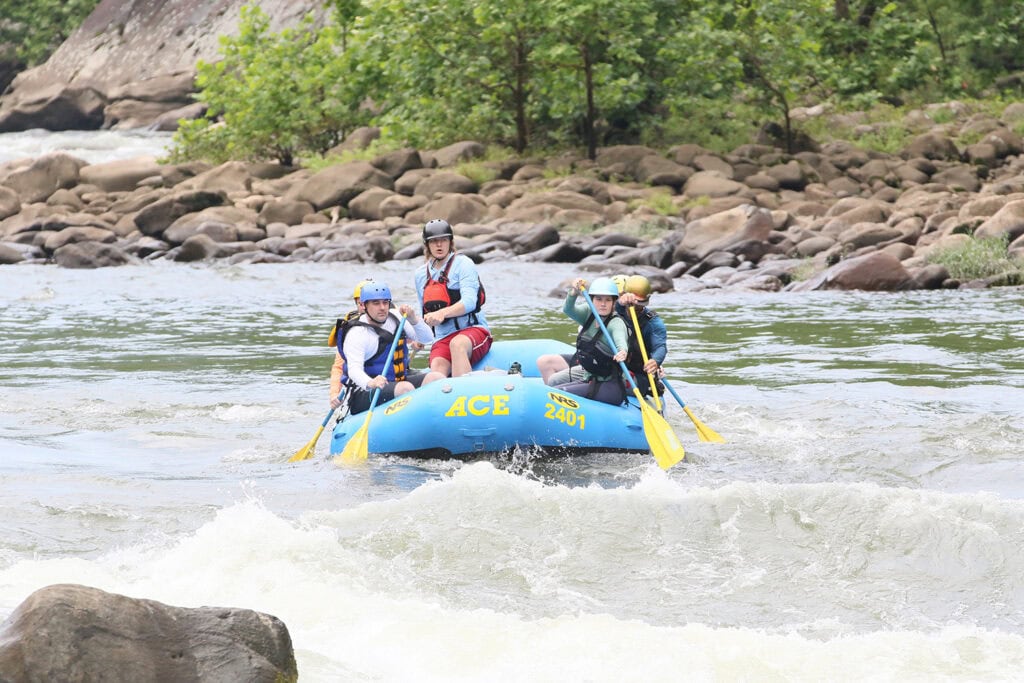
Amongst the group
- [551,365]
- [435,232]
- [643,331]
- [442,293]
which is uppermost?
[435,232]

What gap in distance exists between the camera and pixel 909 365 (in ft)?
39.9

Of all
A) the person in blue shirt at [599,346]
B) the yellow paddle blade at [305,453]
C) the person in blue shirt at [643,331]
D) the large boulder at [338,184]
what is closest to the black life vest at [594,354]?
the person in blue shirt at [599,346]

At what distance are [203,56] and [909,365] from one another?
35.2 metres

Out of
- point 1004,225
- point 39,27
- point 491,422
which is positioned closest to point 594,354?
point 491,422

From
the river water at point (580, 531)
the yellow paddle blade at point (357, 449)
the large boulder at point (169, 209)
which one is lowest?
the river water at point (580, 531)

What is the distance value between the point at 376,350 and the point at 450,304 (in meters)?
0.75

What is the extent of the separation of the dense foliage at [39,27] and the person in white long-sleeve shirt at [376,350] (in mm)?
45449

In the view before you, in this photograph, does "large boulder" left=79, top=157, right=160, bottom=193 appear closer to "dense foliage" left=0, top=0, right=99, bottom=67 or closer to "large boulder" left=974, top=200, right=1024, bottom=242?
"large boulder" left=974, top=200, right=1024, bottom=242

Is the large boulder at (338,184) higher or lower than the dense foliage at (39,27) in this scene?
lower

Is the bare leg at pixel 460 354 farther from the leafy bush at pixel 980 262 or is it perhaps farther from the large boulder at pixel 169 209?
the large boulder at pixel 169 209

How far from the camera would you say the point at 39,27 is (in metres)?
51.3

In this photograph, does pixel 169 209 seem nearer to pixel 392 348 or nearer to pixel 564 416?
pixel 392 348

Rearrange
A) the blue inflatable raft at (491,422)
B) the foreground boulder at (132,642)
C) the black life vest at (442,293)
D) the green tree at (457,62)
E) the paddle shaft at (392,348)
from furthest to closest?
the green tree at (457,62), the black life vest at (442,293), the paddle shaft at (392,348), the blue inflatable raft at (491,422), the foreground boulder at (132,642)

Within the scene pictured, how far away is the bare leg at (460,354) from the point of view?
9266mm
